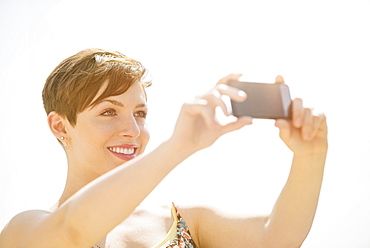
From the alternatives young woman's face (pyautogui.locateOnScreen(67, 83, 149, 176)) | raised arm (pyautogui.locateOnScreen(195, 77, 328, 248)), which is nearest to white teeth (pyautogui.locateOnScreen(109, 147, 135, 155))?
young woman's face (pyautogui.locateOnScreen(67, 83, 149, 176))

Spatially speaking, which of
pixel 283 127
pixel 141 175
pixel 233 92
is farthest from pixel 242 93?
pixel 141 175

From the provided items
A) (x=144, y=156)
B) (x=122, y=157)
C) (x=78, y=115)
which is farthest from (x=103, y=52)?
(x=144, y=156)

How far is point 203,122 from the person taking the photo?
101cm

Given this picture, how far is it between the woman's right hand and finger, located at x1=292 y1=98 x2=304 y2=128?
114 millimetres

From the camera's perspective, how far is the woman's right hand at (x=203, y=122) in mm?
962

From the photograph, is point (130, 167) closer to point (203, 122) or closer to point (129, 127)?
point (203, 122)

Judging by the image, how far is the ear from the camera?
1.64 meters

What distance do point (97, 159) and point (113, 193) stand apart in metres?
0.62

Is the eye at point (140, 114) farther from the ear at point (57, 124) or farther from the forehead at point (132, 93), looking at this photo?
the ear at point (57, 124)

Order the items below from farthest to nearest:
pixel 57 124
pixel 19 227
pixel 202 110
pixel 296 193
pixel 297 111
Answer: pixel 57 124 < pixel 19 227 < pixel 296 193 < pixel 297 111 < pixel 202 110

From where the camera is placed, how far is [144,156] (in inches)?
39.9

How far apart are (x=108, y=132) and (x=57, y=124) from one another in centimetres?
20

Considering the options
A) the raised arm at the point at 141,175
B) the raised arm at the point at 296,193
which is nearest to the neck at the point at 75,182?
the raised arm at the point at 296,193

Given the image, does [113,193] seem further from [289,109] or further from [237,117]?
[289,109]
